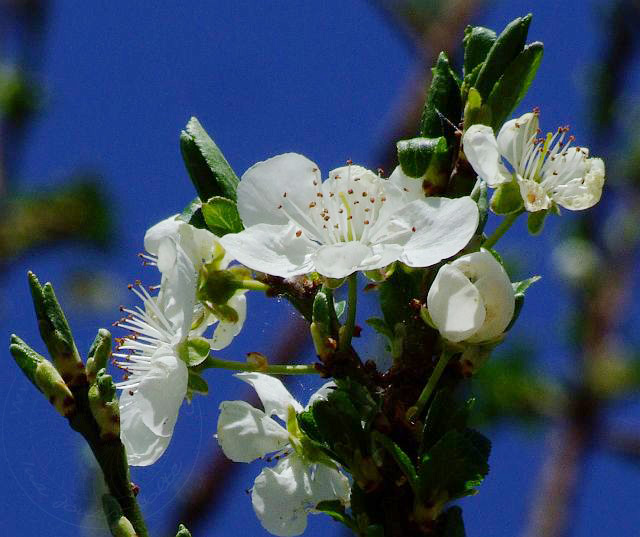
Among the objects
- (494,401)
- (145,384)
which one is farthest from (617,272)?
(145,384)

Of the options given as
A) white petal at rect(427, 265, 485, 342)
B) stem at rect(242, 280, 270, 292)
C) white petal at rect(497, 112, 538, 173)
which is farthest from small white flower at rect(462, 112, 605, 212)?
stem at rect(242, 280, 270, 292)

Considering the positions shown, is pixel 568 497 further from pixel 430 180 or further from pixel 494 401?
pixel 430 180

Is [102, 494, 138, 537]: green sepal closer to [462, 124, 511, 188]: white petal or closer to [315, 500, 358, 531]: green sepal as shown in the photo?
[315, 500, 358, 531]: green sepal

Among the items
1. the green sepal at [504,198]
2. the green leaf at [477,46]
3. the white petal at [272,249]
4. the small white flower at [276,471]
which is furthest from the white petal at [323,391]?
the green leaf at [477,46]

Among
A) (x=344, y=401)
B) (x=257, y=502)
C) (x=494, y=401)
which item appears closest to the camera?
(x=344, y=401)

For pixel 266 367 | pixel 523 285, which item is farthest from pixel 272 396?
pixel 523 285

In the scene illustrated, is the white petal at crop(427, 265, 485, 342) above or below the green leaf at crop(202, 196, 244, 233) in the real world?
below
